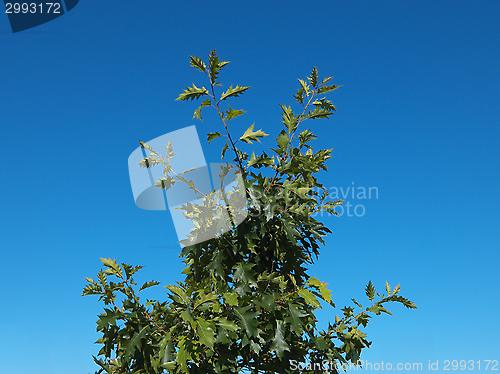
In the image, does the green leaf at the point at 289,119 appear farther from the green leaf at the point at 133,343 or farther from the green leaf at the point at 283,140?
the green leaf at the point at 133,343

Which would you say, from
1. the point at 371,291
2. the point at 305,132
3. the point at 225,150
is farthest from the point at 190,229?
the point at 371,291

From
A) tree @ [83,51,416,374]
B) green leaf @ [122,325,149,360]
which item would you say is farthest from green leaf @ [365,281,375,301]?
green leaf @ [122,325,149,360]

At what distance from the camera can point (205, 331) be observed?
470 centimetres

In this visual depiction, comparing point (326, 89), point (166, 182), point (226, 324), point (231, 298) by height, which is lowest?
point (226, 324)

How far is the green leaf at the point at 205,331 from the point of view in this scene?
462cm

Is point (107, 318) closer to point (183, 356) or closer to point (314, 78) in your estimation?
point (183, 356)

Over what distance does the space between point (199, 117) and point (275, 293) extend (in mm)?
2683

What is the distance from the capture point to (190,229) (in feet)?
21.0

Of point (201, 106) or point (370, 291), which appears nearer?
point (201, 106)

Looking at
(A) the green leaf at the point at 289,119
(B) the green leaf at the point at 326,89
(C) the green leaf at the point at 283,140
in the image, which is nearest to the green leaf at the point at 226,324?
(C) the green leaf at the point at 283,140

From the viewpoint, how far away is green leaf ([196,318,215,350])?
4.62 meters

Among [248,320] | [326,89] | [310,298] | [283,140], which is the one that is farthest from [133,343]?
[326,89]

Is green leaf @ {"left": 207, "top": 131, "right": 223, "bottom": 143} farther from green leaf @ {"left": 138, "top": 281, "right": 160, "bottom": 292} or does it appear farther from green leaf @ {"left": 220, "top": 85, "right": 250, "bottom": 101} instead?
green leaf @ {"left": 138, "top": 281, "right": 160, "bottom": 292}

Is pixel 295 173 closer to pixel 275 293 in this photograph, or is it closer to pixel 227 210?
pixel 227 210
